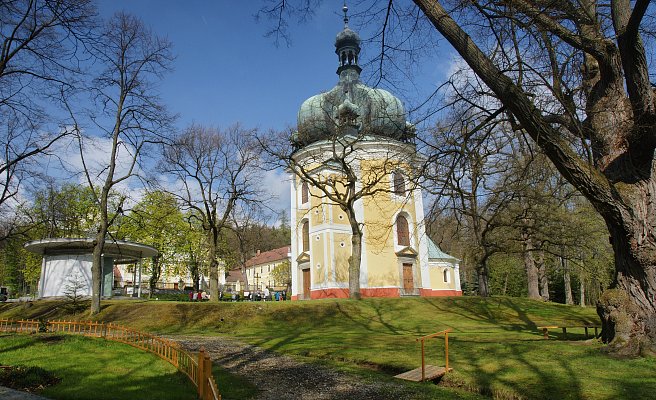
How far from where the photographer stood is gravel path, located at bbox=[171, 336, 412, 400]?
7781mm

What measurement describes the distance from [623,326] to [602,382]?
2179mm

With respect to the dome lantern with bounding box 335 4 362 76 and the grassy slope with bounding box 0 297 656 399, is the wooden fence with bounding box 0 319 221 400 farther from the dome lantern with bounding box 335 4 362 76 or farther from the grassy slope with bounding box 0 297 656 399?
the dome lantern with bounding box 335 4 362 76

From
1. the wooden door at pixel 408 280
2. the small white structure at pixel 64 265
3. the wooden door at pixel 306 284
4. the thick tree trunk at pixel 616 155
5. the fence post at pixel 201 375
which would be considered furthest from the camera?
the wooden door at pixel 306 284

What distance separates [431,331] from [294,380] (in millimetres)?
10225

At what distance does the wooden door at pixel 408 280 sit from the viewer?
3458 cm

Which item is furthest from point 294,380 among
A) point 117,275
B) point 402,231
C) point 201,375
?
point 117,275

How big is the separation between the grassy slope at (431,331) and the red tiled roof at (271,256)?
5068cm

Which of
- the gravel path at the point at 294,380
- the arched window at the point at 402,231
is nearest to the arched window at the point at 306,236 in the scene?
the arched window at the point at 402,231

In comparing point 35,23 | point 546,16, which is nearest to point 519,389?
point 546,16

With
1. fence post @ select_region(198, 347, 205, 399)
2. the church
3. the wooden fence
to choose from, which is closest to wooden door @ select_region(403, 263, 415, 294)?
the church

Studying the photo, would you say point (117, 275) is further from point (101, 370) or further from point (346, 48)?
point (101, 370)

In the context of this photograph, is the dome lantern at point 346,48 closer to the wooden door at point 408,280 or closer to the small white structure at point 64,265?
the wooden door at point 408,280

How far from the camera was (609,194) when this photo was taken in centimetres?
899

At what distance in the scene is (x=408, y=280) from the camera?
115ft
